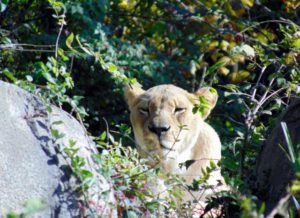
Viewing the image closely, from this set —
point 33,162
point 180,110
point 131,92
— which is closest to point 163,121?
point 180,110

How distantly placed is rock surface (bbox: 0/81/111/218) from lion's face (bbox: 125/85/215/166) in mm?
2075

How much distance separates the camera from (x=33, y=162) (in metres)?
4.27

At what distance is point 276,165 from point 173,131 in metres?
1.94

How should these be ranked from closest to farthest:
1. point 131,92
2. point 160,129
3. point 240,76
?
point 160,129 → point 131,92 → point 240,76

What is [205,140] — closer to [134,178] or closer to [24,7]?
[134,178]

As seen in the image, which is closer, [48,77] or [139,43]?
[48,77]

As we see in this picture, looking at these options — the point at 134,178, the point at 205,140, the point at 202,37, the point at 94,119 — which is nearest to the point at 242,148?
the point at 134,178

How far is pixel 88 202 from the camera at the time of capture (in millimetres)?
4219

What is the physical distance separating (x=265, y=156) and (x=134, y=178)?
0.75m

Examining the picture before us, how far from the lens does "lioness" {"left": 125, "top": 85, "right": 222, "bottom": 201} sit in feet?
21.5

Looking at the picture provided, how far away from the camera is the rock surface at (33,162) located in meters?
4.21

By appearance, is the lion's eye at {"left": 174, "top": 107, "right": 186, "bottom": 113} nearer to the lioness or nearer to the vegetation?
the lioness

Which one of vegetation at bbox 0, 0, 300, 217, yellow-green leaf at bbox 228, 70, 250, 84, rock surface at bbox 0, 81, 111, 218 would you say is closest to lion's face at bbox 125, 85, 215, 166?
vegetation at bbox 0, 0, 300, 217

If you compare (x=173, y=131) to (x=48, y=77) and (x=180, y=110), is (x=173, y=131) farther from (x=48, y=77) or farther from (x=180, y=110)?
(x=48, y=77)
